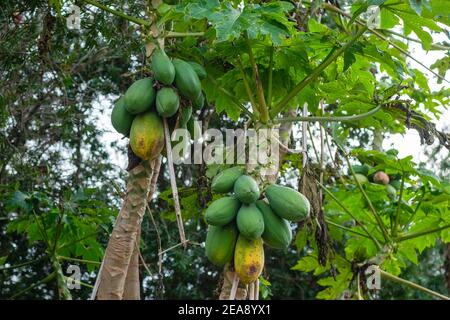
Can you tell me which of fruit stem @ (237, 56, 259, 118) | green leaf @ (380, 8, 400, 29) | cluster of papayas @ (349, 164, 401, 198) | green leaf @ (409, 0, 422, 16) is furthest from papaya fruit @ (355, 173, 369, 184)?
green leaf @ (409, 0, 422, 16)

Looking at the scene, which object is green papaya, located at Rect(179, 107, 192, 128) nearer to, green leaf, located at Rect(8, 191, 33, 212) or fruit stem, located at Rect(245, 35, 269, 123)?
fruit stem, located at Rect(245, 35, 269, 123)

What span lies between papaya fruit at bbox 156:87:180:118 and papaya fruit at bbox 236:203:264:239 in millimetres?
359

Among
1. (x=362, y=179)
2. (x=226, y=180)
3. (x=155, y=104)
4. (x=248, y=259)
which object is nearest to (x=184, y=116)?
(x=155, y=104)

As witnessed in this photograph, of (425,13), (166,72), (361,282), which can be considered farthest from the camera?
(361,282)

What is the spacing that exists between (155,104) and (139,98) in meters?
0.06

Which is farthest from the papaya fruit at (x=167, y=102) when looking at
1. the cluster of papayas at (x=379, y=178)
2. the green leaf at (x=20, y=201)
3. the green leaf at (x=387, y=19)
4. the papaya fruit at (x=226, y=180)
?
the cluster of papayas at (x=379, y=178)

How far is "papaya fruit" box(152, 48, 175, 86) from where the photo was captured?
2.10 metres

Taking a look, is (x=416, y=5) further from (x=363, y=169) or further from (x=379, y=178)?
(x=363, y=169)

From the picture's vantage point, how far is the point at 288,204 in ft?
6.59

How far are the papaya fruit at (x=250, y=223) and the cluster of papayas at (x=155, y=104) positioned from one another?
318 millimetres
